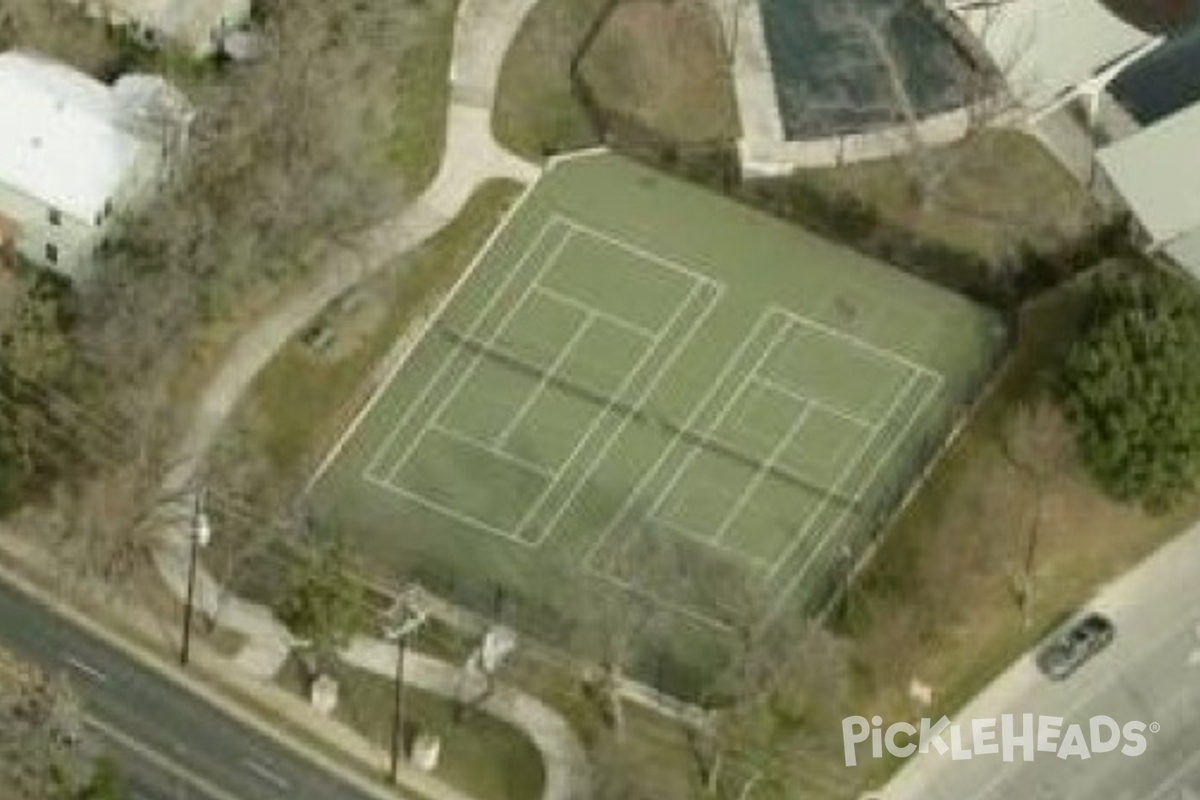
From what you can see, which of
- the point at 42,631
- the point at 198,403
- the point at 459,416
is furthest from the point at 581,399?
the point at 42,631

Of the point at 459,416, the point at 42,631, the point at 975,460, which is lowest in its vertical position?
the point at 42,631

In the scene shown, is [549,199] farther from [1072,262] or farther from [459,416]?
[1072,262]

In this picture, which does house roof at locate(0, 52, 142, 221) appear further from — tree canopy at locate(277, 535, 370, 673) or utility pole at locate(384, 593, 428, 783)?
utility pole at locate(384, 593, 428, 783)

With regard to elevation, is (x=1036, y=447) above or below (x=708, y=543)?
above

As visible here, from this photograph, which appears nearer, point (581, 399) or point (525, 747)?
point (525, 747)

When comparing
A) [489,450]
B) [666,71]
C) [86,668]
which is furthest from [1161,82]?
[86,668]

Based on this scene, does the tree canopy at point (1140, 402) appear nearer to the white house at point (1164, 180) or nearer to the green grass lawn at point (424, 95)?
the white house at point (1164, 180)

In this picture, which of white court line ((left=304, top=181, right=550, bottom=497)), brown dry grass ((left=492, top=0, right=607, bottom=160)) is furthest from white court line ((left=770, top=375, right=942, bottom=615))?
brown dry grass ((left=492, top=0, right=607, bottom=160))

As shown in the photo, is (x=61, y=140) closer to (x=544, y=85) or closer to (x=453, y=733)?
(x=544, y=85)
